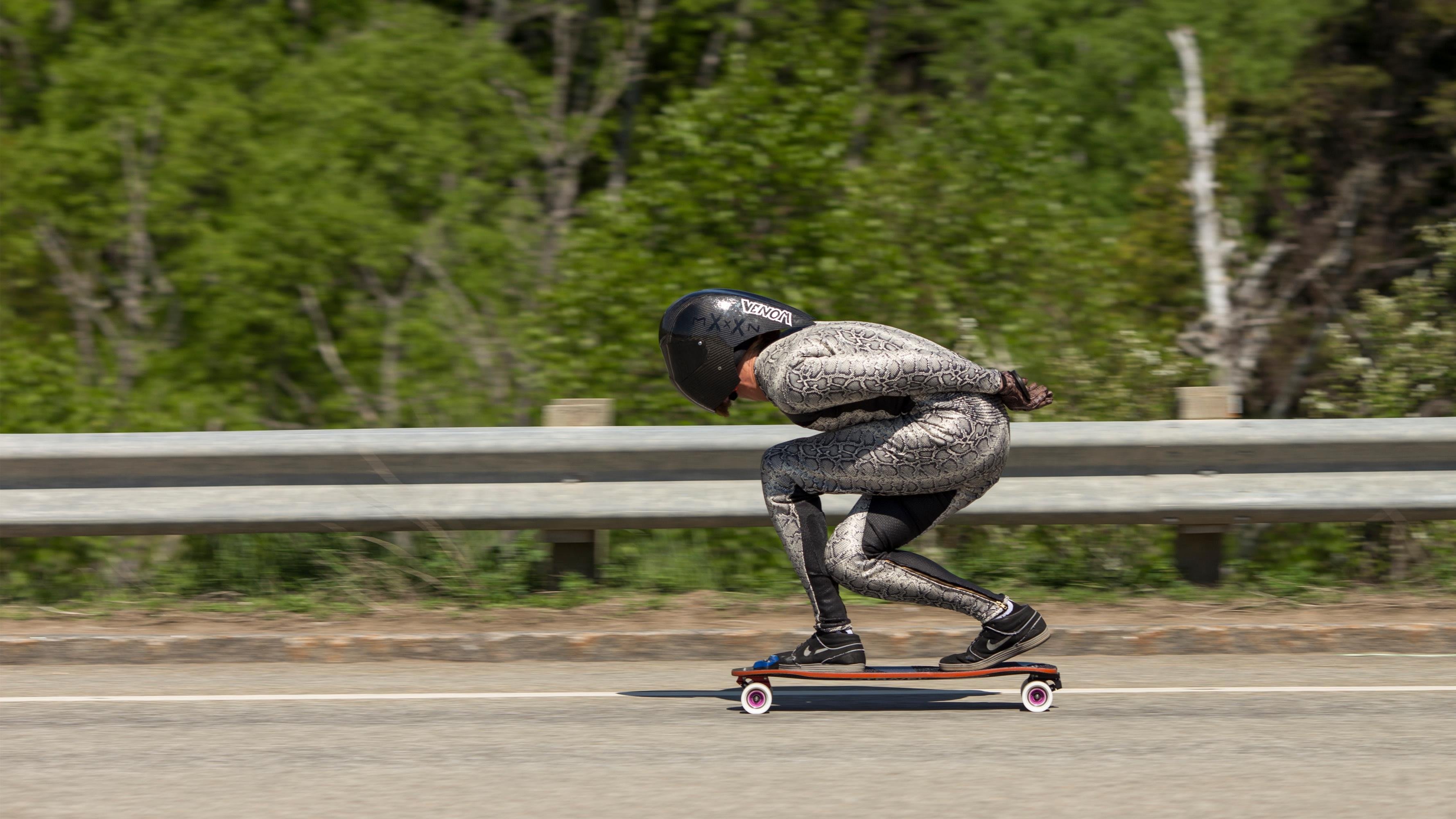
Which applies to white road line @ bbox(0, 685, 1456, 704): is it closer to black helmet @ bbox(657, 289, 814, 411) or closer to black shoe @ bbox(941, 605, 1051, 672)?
black shoe @ bbox(941, 605, 1051, 672)

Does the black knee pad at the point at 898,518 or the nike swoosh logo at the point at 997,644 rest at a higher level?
the black knee pad at the point at 898,518

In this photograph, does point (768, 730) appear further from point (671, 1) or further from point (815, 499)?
point (671, 1)

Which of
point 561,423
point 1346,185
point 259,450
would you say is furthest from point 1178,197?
point 259,450

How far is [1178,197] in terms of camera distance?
15266 millimetres

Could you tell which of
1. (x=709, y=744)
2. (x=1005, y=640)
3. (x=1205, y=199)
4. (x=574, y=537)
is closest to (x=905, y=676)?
(x=1005, y=640)

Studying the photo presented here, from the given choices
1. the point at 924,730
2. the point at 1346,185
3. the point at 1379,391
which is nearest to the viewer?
the point at 924,730

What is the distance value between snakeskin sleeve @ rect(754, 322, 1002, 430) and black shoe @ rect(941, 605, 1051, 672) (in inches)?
29.8

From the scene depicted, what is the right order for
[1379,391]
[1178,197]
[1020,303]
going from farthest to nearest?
[1178,197], [1020,303], [1379,391]

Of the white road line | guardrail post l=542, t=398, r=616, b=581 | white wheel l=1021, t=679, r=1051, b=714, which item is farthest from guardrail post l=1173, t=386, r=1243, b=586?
guardrail post l=542, t=398, r=616, b=581

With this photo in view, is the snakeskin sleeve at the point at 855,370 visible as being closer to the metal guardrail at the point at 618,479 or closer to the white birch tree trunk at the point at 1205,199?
the metal guardrail at the point at 618,479

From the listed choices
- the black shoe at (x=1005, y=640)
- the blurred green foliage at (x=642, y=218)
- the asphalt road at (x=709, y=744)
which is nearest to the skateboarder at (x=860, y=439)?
the black shoe at (x=1005, y=640)

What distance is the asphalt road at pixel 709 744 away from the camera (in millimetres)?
4242

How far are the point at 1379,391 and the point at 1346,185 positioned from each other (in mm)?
5709

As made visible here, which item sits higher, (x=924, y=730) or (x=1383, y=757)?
(x=1383, y=757)
